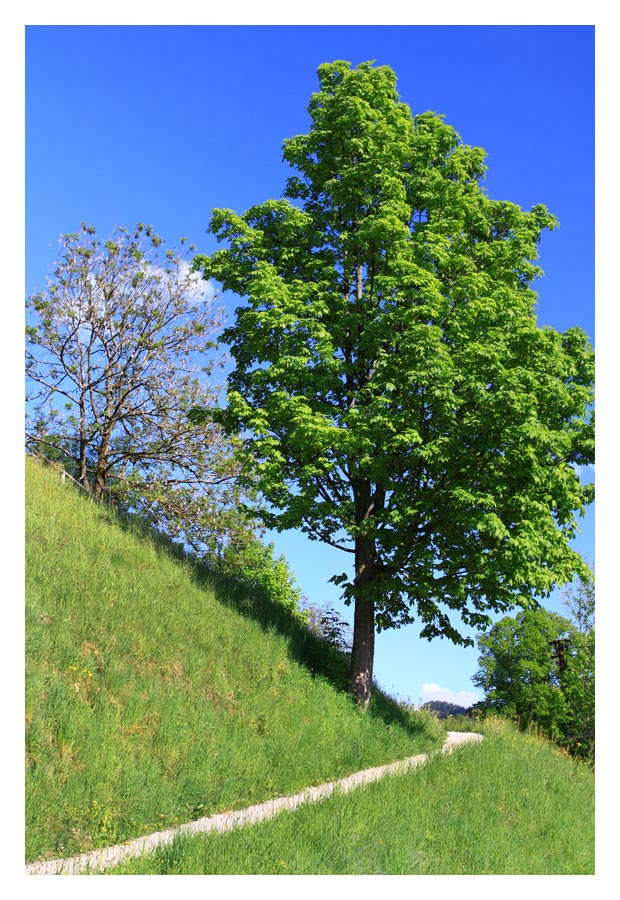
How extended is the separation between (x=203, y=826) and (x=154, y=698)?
283 cm

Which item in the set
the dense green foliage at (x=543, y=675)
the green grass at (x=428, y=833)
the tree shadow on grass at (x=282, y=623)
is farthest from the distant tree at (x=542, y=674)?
the green grass at (x=428, y=833)

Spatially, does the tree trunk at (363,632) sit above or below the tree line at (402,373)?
below

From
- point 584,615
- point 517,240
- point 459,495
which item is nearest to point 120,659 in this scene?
point 459,495

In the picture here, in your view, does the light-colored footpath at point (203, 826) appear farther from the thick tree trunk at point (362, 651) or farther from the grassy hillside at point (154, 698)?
the thick tree trunk at point (362, 651)

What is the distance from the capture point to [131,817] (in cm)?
970

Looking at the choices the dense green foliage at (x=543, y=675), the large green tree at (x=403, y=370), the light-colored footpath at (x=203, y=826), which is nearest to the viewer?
the light-colored footpath at (x=203, y=826)

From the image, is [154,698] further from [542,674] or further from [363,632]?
[542,674]

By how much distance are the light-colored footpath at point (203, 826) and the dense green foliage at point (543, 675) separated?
92.5 feet

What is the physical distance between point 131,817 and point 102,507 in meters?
11.0

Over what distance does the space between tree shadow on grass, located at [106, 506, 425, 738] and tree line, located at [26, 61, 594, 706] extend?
0.64m

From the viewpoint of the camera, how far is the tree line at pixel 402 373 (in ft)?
48.8

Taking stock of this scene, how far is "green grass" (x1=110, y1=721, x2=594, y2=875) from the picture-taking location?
8.23 metres

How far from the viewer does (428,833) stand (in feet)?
33.8

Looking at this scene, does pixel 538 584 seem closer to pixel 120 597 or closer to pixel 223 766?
pixel 223 766
